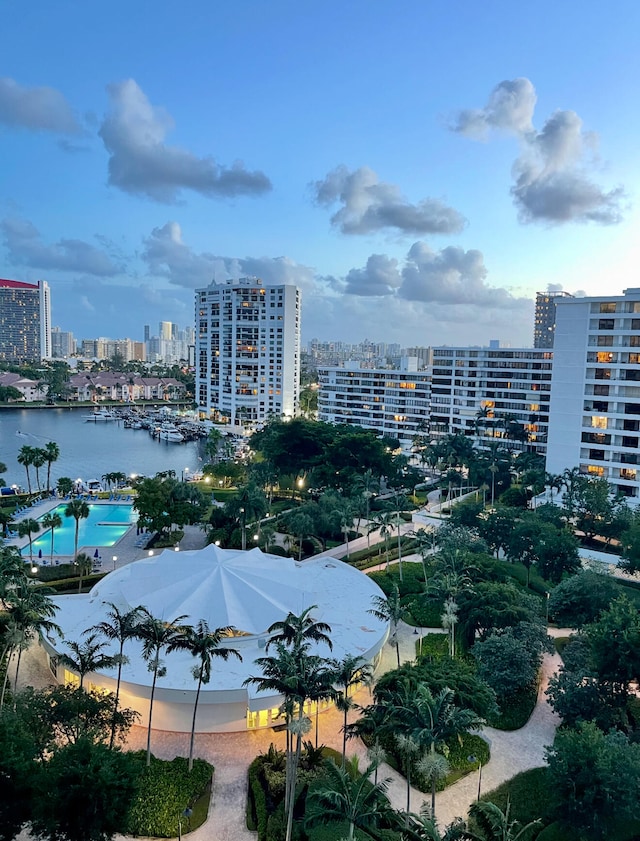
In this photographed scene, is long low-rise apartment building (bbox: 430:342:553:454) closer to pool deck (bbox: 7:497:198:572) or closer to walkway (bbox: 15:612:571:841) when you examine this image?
pool deck (bbox: 7:497:198:572)

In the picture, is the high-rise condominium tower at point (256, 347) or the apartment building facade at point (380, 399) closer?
the apartment building facade at point (380, 399)

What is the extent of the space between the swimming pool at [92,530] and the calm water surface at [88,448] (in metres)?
16.1

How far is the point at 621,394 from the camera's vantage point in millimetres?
52312

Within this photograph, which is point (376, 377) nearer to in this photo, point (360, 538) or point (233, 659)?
point (360, 538)

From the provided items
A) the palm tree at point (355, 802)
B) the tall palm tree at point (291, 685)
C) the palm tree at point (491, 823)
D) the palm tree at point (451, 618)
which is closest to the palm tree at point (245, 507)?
the palm tree at point (451, 618)

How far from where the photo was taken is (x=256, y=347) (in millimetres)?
112750

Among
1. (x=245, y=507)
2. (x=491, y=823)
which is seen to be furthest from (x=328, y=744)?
(x=245, y=507)

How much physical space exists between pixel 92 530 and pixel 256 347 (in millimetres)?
69129

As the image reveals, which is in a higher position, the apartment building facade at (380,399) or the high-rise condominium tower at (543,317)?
the high-rise condominium tower at (543,317)

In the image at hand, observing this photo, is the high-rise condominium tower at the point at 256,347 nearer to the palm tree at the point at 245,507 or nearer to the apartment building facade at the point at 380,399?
the apartment building facade at the point at 380,399

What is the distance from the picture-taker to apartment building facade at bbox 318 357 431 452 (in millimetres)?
91375

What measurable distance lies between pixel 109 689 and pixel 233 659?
5097 mm

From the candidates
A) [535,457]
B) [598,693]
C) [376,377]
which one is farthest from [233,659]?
[376,377]

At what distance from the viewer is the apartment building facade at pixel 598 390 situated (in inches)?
2042
